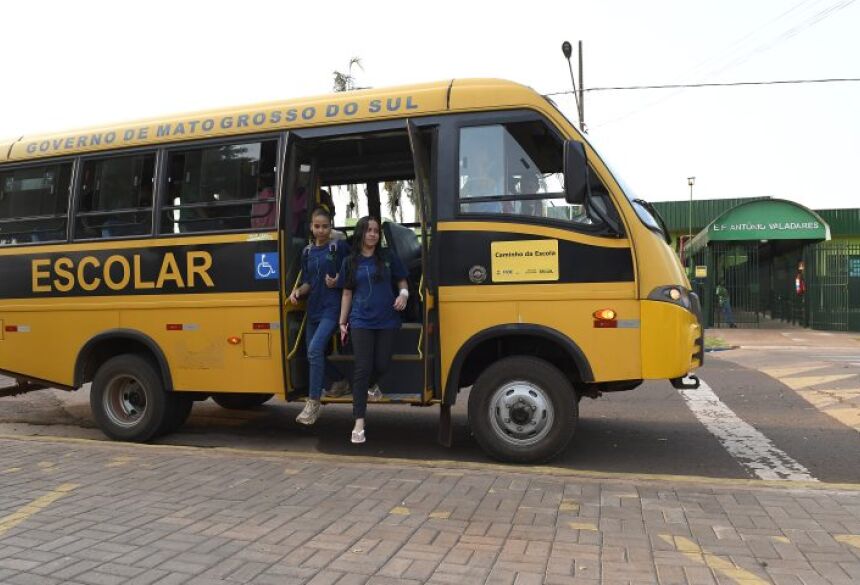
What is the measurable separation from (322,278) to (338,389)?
1.00 metres

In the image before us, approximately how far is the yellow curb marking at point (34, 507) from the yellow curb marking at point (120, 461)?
1.64 feet

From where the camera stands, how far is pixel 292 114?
574 cm

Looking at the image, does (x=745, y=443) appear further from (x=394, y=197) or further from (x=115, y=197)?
(x=115, y=197)

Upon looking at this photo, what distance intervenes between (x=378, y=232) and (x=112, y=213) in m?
2.68

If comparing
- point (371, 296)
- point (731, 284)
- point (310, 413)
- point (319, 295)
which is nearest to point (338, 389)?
point (310, 413)

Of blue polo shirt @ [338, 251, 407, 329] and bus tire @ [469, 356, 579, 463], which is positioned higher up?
blue polo shirt @ [338, 251, 407, 329]

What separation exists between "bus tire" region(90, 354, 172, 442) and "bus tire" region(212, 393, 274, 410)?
122cm

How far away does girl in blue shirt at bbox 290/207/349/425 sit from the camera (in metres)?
5.61

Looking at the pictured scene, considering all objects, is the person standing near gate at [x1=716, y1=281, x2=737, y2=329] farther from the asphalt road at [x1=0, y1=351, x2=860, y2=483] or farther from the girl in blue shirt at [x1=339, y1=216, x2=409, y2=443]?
the girl in blue shirt at [x1=339, y1=216, x2=409, y2=443]

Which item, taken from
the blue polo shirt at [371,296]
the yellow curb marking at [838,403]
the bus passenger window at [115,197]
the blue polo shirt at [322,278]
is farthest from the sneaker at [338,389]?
the yellow curb marking at [838,403]

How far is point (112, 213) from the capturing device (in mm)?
6289

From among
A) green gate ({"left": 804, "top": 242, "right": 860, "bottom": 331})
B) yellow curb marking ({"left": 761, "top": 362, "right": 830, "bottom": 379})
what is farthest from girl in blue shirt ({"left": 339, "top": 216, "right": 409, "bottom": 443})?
green gate ({"left": 804, "top": 242, "right": 860, "bottom": 331})

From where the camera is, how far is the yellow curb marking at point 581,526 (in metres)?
3.61

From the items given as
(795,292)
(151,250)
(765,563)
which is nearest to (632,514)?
(765,563)
